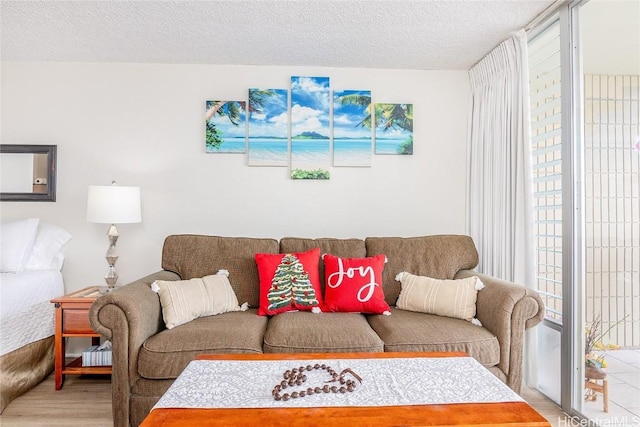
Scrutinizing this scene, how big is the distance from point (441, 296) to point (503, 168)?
1091mm

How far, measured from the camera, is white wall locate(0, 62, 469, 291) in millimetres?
3230

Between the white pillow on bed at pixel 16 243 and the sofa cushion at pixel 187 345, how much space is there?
1.46m

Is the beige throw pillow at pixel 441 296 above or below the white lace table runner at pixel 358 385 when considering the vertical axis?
above

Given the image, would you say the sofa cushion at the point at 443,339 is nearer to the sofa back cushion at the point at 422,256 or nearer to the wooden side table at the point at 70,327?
the sofa back cushion at the point at 422,256

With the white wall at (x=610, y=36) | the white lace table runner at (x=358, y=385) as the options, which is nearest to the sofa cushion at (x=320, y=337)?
the white lace table runner at (x=358, y=385)

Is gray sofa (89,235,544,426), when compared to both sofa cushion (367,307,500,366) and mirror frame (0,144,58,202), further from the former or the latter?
mirror frame (0,144,58,202)

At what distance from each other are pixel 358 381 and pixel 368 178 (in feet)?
6.90

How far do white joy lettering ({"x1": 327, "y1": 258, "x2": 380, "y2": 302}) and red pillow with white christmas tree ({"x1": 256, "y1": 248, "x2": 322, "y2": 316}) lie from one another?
0.41 ft

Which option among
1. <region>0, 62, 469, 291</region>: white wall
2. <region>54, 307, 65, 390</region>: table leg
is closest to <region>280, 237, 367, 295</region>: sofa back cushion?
<region>0, 62, 469, 291</region>: white wall

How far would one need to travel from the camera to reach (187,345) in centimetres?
207

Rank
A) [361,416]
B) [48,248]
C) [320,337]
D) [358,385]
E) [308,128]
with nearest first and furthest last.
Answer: [361,416]
[358,385]
[320,337]
[48,248]
[308,128]

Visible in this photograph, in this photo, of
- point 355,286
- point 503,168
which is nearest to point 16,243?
point 355,286

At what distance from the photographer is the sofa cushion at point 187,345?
6.68 feet

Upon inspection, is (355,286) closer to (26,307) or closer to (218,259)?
(218,259)
